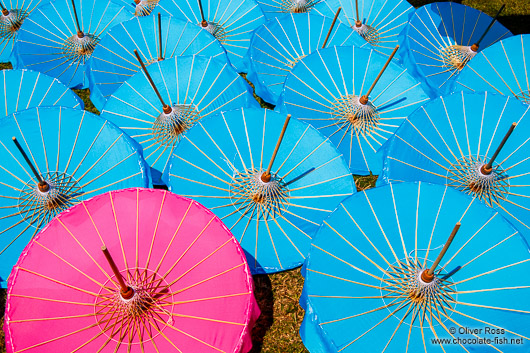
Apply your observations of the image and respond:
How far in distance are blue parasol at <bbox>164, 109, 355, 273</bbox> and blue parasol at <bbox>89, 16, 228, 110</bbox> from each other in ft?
7.40

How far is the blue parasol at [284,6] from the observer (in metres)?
9.77

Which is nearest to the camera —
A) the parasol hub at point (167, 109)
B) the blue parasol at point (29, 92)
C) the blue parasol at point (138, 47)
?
the parasol hub at point (167, 109)

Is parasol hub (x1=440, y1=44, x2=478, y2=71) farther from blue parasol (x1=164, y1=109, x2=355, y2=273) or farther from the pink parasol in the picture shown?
the pink parasol

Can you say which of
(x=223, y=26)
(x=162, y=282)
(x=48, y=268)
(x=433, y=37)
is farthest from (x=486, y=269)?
(x=223, y=26)

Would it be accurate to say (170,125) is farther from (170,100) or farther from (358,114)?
(358,114)

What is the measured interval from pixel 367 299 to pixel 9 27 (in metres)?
9.46

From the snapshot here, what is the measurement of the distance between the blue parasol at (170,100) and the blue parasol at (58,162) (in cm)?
75

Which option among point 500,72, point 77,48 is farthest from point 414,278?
point 77,48

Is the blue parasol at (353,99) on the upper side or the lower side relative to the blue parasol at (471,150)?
upper

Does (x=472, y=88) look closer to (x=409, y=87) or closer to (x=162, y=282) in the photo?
(x=409, y=87)

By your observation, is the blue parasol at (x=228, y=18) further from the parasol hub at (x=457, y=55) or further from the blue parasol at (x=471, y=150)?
the blue parasol at (x=471, y=150)

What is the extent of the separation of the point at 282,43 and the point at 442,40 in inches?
132

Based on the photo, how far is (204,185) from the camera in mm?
5789

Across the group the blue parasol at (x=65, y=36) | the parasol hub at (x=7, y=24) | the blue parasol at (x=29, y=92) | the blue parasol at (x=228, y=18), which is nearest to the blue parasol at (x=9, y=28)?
the parasol hub at (x=7, y=24)
